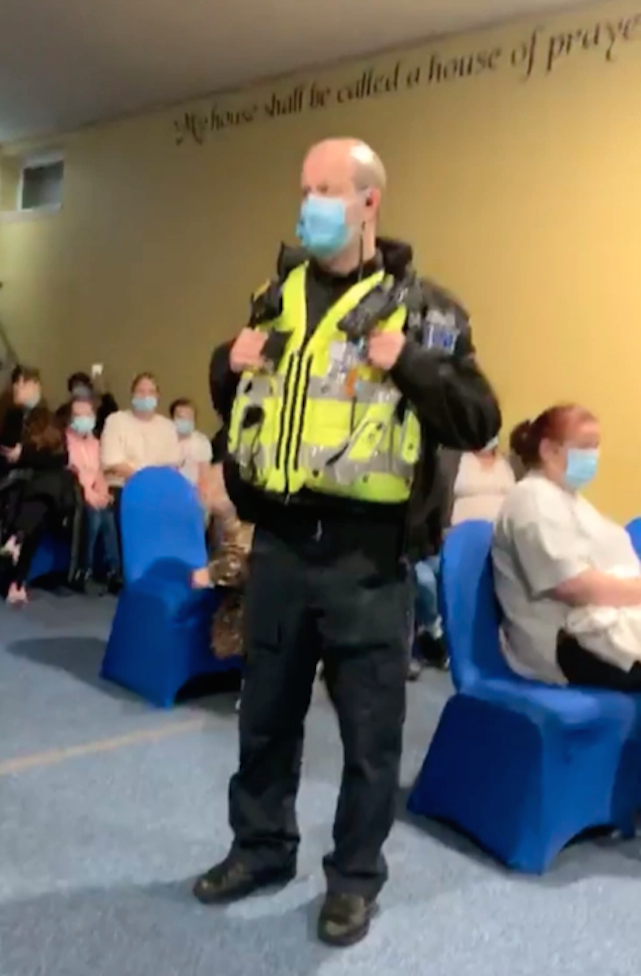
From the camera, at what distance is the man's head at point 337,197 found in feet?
6.86

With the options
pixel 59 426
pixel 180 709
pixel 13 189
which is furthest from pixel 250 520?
pixel 13 189

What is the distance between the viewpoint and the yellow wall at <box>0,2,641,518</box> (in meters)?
5.10

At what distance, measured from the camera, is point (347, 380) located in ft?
6.97

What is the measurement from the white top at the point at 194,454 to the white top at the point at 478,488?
5.61 feet

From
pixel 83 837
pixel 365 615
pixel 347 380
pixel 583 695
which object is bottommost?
pixel 83 837

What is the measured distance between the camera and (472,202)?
562cm

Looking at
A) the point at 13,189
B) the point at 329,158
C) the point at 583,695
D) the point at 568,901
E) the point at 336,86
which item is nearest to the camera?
the point at 329,158

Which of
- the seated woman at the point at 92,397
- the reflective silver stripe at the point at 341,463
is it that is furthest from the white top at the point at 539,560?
the seated woman at the point at 92,397

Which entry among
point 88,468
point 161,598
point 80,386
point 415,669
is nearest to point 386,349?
point 161,598

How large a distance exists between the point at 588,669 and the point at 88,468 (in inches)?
140

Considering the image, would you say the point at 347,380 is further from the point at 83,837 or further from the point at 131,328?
the point at 131,328

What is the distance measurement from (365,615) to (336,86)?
4.74 m

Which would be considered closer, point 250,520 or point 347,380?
point 347,380

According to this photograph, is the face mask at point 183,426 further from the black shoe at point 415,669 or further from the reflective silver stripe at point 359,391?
the reflective silver stripe at point 359,391
